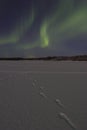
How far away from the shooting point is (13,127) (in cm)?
483

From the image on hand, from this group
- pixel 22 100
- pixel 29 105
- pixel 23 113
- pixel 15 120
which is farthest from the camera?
pixel 22 100

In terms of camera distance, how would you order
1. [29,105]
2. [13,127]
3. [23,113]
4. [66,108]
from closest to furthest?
[13,127] → [23,113] → [66,108] → [29,105]

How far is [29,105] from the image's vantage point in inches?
277

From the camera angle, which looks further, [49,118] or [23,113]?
[23,113]

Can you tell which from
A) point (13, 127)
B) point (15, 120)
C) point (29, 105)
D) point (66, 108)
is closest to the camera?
point (13, 127)

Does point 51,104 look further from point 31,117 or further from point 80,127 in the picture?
point 80,127

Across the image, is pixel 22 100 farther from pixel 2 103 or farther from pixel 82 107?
pixel 82 107

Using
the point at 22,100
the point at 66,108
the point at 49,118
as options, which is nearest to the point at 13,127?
the point at 49,118

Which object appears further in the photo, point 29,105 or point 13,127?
point 29,105

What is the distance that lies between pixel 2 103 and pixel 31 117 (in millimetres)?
1875

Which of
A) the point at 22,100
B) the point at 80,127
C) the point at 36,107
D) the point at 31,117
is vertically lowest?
the point at 22,100

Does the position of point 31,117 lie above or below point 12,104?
above

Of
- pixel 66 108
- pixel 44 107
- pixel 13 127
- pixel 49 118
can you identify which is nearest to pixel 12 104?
pixel 44 107

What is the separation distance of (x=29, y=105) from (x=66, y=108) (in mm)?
923
